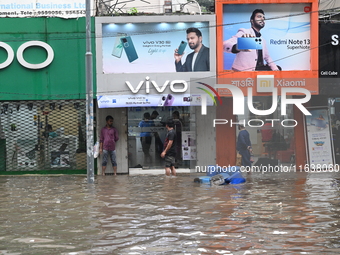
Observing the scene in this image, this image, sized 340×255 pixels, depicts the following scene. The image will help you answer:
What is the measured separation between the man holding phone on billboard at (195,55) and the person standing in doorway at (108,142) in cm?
313

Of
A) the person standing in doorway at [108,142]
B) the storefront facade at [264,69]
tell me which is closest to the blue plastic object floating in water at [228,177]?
the storefront facade at [264,69]

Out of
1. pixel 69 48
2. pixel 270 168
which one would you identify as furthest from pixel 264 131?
pixel 69 48

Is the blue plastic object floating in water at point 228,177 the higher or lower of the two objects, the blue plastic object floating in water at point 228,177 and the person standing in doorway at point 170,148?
the lower

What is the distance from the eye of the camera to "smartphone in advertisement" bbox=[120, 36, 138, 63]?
803 inches

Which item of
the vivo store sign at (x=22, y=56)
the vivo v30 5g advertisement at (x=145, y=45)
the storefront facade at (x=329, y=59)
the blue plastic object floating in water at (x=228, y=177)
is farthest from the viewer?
the storefront facade at (x=329, y=59)

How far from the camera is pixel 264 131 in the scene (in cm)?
2097

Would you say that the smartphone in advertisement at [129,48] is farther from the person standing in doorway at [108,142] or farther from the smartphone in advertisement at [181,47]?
the person standing in doorway at [108,142]

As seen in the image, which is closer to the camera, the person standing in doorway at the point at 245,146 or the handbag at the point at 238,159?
the person standing in doorway at the point at 245,146

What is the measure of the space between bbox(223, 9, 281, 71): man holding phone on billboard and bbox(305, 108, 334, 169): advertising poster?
232cm

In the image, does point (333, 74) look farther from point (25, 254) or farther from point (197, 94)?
point (25, 254)

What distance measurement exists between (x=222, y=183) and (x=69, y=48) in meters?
7.73

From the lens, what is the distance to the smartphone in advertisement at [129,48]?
803 inches

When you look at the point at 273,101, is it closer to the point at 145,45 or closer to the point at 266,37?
the point at 266,37

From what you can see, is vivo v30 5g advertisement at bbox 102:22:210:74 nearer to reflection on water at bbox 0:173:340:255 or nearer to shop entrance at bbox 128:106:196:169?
shop entrance at bbox 128:106:196:169
